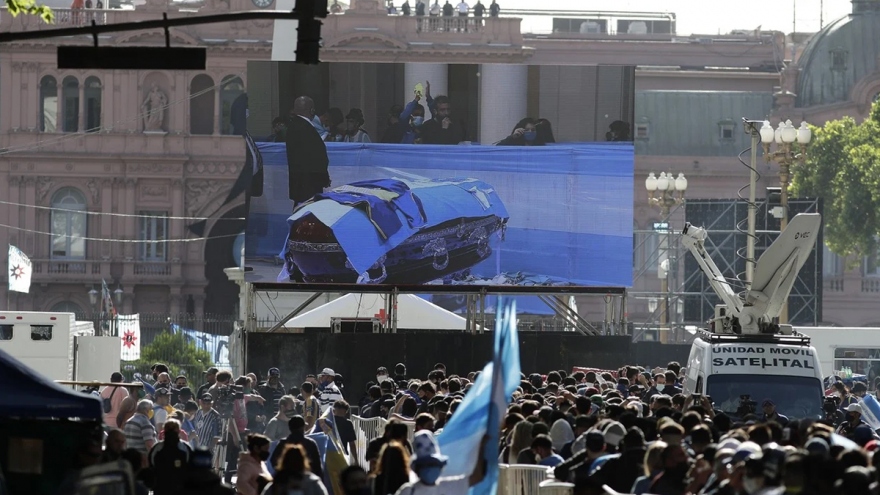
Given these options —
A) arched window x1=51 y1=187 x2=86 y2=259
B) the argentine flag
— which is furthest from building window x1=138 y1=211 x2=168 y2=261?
the argentine flag

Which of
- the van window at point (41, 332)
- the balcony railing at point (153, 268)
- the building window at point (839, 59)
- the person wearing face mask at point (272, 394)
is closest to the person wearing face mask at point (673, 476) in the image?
the person wearing face mask at point (272, 394)

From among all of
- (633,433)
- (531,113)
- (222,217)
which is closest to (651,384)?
(531,113)

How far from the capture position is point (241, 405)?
969 inches

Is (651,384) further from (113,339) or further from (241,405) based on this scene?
(113,339)

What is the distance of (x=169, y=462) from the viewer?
1534 centimetres

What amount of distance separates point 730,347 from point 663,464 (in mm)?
11263

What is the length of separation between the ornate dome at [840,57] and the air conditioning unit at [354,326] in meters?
57.1

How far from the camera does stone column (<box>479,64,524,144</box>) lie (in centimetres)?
3881

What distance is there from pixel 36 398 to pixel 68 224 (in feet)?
239

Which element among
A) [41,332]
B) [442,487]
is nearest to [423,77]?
[41,332]

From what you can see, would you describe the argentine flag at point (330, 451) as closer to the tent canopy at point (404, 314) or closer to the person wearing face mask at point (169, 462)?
the person wearing face mask at point (169, 462)

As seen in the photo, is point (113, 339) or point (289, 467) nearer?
point (289, 467)

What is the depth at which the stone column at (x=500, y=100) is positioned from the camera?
127 ft

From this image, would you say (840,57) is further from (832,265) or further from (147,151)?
(147,151)
